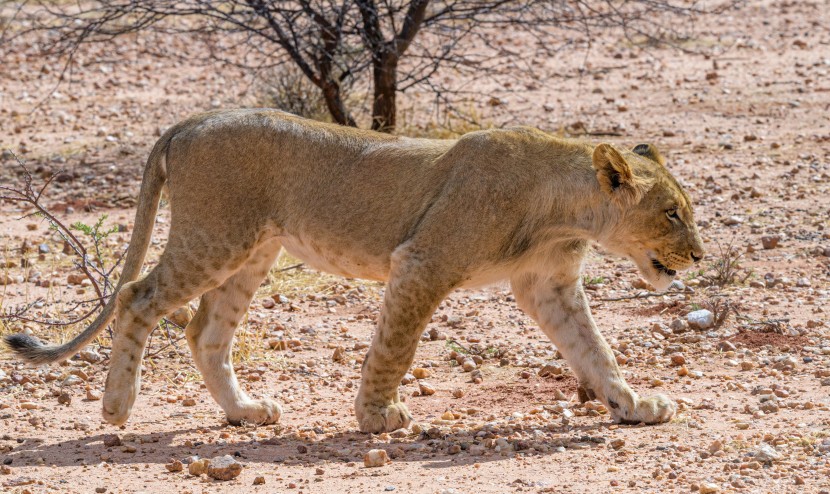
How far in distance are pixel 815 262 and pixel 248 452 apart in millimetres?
4751

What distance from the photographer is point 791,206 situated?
996 centimetres

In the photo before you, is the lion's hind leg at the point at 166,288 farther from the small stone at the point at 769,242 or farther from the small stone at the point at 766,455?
the small stone at the point at 769,242

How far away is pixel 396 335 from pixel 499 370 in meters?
1.63

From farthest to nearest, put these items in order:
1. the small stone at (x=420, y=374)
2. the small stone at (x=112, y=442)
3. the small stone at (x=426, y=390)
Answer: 1. the small stone at (x=420, y=374)
2. the small stone at (x=426, y=390)
3. the small stone at (x=112, y=442)

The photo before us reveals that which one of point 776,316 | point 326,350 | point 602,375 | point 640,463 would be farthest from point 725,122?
point 640,463

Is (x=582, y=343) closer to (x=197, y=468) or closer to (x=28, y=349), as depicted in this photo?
(x=197, y=468)

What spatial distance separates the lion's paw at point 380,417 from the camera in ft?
18.9

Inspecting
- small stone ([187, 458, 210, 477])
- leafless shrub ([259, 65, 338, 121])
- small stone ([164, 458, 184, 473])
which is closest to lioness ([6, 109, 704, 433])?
small stone ([164, 458, 184, 473])

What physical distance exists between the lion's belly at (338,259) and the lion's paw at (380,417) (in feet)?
2.19

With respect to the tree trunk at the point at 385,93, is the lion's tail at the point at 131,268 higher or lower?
lower

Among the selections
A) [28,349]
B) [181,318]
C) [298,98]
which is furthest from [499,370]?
[298,98]

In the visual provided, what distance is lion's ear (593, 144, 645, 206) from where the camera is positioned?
563 centimetres

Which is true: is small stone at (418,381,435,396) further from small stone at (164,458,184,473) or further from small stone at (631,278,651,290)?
small stone at (631,278,651,290)

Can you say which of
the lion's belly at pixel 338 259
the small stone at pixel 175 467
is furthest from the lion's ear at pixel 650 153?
the small stone at pixel 175 467
